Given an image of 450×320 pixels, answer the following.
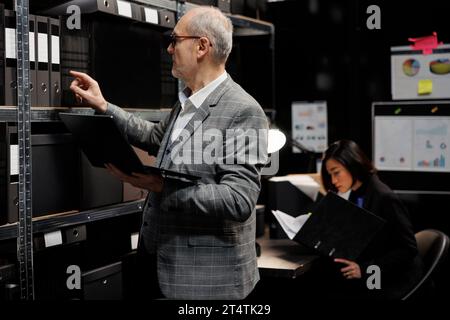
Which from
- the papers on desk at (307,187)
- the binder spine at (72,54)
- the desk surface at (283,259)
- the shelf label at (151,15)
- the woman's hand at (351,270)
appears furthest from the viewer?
the papers on desk at (307,187)

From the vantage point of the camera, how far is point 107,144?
1886mm

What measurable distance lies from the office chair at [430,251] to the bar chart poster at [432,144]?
28.8 inches

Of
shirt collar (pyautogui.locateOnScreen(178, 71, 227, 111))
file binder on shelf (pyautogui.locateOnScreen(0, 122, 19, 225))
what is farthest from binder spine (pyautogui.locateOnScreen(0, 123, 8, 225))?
shirt collar (pyautogui.locateOnScreen(178, 71, 227, 111))

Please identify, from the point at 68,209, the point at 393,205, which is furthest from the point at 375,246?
the point at 68,209

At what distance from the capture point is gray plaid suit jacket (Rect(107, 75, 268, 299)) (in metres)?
1.91

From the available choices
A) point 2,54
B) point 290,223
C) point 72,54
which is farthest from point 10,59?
point 290,223

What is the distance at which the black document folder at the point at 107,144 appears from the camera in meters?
1.82

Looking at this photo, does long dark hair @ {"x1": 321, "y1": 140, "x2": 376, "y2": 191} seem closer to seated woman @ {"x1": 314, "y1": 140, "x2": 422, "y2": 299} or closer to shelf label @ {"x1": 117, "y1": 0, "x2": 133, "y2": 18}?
seated woman @ {"x1": 314, "y1": 140, "x2": 422, "y2": 299}

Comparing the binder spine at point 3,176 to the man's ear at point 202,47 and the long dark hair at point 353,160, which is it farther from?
the long dark hair at point 353,160

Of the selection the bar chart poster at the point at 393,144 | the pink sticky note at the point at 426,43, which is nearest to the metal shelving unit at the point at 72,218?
the bar chart poster at the point at 393,144

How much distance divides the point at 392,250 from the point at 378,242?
0.08 metres

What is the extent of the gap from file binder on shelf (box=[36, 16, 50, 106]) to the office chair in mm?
1805

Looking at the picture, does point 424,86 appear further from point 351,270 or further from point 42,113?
point 42,113
